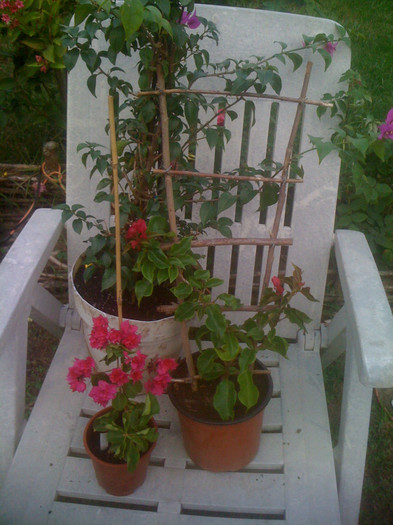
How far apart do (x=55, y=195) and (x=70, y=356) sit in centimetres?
88

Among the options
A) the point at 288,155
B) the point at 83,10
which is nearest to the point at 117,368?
the point at 288,155

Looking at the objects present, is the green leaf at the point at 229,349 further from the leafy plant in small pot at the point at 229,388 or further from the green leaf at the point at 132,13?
the green leaf at the point at 132,13

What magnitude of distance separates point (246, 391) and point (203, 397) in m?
0.17

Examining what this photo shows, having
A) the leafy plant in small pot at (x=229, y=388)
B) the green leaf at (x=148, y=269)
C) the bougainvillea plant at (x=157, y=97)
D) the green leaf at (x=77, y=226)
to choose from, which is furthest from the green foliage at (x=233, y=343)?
the green leaf at (x=77, y=226)

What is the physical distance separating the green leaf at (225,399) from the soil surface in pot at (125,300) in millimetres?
310

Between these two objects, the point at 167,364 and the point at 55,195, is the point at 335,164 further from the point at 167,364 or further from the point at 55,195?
the point at 55,195

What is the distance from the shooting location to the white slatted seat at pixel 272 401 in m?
1.33

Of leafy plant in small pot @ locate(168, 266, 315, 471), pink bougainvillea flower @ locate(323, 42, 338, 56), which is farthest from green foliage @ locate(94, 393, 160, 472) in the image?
pink bougainvillea flower @ locate(323, 42, 338, 56)

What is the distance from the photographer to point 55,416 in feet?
5.07

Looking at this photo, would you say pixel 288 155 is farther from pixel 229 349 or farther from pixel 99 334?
pixel 99 334

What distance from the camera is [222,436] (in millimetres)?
1392

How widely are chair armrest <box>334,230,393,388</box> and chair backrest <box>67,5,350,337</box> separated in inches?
4.8

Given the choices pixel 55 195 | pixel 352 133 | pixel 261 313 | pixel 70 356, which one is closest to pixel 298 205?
pixel 352 133

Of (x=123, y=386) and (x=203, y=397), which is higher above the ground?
(x=123, y=386)
